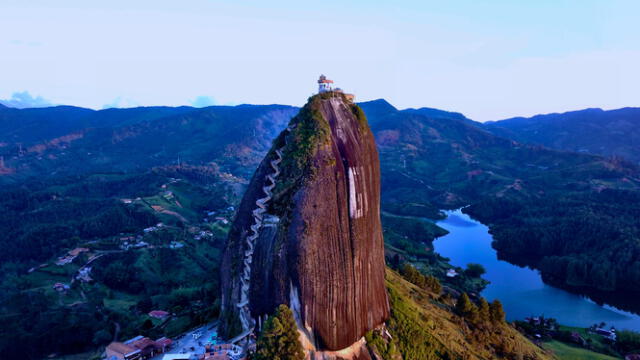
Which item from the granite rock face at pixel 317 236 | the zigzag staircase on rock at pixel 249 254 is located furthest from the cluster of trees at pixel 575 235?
the zigzag staircase on rock at pixel 249 254

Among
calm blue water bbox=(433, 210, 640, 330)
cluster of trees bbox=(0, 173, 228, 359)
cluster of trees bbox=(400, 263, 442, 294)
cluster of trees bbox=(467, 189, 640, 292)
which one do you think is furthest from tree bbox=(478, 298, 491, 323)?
cluster of trees bbox=(467, 189, 640, 292)

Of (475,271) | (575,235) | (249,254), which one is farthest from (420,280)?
(575,235)

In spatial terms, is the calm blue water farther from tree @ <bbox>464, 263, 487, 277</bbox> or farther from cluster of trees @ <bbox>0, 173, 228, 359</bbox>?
cluster of trees @ <bbox>0, 173, 228, 359</bbox>

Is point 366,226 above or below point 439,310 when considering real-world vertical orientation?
above

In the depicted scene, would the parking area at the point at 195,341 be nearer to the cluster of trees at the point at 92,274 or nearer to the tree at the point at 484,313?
the cluster of trees at the point at 92,274

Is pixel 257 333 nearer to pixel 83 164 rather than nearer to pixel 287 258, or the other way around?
pixel 287 258

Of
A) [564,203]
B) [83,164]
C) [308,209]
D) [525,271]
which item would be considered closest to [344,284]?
[308,209]

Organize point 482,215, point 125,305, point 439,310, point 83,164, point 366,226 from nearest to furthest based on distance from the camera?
point 366,226
point 439,310
point 125,305
point 482,215
point 83,164
